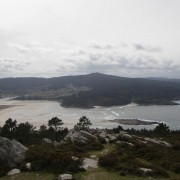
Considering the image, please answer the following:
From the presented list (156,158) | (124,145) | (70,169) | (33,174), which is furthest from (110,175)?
(124,145)

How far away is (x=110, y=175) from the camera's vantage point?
29.7m

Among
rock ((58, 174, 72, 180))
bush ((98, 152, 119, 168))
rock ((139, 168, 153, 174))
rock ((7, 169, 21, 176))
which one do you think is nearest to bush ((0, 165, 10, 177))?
rock ((7, 169, 21, 176))

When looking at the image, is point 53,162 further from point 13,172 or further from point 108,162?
point 108,162

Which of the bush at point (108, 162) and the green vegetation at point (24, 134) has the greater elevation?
the bush at point (108, 162)

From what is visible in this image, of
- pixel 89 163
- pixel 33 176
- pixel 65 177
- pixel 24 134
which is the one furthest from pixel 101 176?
pixel 24 134

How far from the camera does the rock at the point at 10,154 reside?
3366 centimetres

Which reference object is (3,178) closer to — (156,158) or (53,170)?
(53,170)

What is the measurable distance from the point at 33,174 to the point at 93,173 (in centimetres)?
596

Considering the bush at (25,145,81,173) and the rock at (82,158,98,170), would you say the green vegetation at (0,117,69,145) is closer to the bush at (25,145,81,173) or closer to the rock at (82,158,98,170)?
the rock at (82,158,98,170)

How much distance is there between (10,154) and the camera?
34.2 meters

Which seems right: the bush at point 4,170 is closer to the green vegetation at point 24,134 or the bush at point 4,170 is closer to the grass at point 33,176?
the grass at point 33,176

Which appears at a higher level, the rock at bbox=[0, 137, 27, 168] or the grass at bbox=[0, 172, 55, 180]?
the rock at bbox=[0, 137, 27, 168]

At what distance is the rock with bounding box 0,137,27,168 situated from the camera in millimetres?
33656

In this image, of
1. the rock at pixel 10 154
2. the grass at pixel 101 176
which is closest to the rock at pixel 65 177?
the grass at pixel 101 176
